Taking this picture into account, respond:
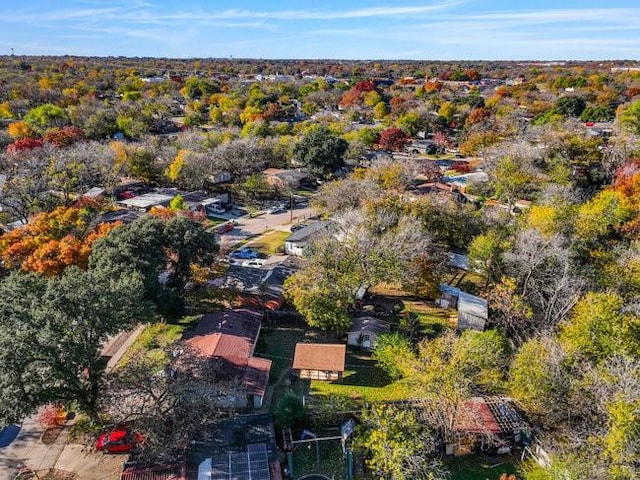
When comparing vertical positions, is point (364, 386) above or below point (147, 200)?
below

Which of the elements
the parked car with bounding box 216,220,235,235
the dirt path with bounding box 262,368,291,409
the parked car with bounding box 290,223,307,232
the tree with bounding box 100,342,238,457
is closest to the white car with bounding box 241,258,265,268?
the parked car with bounding box 290,223,307,232

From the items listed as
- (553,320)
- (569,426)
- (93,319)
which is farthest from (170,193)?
(569,426)

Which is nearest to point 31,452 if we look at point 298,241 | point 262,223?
point 298,241

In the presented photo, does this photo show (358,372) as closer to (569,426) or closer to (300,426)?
(300,426)

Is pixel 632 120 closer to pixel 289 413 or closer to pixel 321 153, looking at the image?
pixel 321 153

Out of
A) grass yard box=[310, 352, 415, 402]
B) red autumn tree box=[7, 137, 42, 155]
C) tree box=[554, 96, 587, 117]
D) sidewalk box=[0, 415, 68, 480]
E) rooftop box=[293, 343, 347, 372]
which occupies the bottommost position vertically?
grass yard box=[310, 352, 415, 402]

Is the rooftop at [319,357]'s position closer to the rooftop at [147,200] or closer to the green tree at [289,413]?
the green tree at [289,413]

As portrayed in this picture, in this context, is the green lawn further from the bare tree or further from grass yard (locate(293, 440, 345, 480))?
the bare tree
